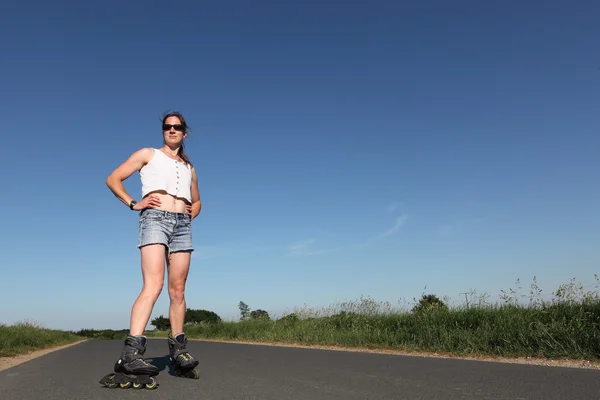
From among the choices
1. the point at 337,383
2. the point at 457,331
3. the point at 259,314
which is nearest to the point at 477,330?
the point at 457,331

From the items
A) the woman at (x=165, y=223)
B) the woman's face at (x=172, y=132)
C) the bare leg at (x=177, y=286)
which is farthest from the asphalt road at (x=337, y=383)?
the woman's face at (x=172, y=132)

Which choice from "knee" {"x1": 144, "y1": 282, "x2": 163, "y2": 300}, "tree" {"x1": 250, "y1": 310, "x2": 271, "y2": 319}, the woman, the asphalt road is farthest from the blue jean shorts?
"tree" {"x1": 250, "y1": 310, "x2": 271, "y2": 319}

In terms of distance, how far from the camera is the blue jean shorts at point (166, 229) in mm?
3893

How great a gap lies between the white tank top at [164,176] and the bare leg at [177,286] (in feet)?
1.79

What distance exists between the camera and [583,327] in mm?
6891

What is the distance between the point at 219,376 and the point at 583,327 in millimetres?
5596

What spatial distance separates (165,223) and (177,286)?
0.66 m

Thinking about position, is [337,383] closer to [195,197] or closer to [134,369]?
[134,369]

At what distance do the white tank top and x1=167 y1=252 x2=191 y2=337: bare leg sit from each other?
545 mm

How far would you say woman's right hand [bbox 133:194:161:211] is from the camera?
12.8 feet

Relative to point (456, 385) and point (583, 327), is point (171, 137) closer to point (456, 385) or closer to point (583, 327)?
point (456, 385)

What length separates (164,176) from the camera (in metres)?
4.09

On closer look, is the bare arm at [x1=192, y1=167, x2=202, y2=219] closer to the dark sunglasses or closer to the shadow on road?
the dark sunglasses

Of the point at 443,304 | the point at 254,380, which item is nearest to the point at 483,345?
the point at 443,304
